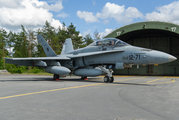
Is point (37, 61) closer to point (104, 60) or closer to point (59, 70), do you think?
point (59, 70)

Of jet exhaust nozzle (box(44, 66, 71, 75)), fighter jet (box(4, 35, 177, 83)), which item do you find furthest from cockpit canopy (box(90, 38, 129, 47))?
jet exhaust nozzle (box(44, 66, 71, 75))

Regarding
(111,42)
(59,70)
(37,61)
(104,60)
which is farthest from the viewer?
(37,61)

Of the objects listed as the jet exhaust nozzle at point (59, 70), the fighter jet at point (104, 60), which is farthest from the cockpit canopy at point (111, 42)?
the jet exhaust nozzle at point (59, 70)

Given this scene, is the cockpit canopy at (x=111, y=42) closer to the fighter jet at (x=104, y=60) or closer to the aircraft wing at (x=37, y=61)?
the fighter jet at (x=104, y=60)

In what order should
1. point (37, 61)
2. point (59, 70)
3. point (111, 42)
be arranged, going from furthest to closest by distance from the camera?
point (37, 61) < point (59, 70) < point (111, 42)

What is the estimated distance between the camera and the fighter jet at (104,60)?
9.84 m

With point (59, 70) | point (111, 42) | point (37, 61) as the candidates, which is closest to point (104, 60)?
point (111, 42)

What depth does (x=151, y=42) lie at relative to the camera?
2938 centimetres

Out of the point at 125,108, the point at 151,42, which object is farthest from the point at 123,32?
the point at 125,108

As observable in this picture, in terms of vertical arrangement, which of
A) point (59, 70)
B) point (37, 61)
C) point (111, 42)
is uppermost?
point (111, 42)

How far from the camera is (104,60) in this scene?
38.4 ft

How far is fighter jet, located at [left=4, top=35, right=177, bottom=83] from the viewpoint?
32.3 ft

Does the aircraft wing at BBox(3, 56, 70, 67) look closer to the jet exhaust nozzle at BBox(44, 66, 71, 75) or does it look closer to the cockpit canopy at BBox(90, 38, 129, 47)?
the jet exhaust nozzle at BBox(44, 66, 71, 75)

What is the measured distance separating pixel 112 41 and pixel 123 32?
11756 millimetres
